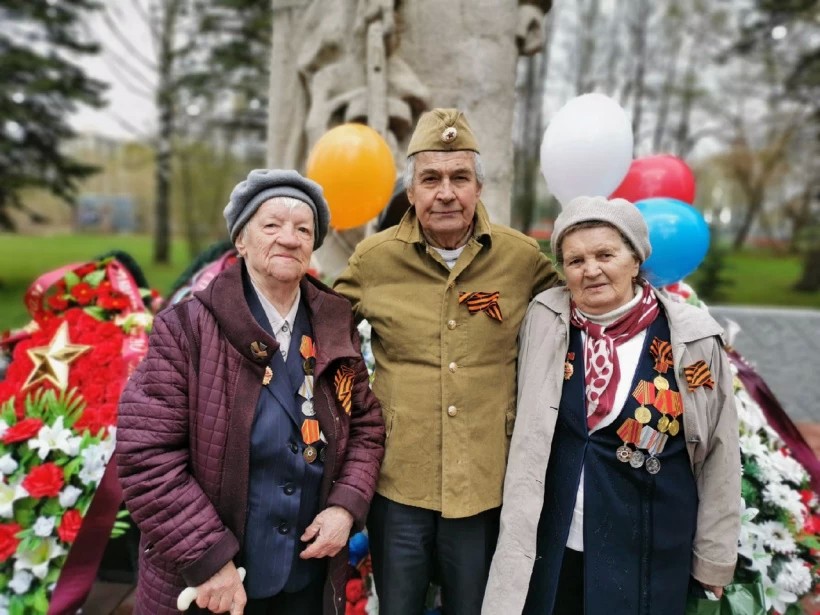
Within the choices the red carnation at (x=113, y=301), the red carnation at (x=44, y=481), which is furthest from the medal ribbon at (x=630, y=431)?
the red carnation at (x=113, y=301)

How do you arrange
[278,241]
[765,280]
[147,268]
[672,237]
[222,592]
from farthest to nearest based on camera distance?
[147,268], [765,280], [672,237], [278,241], [222,592]

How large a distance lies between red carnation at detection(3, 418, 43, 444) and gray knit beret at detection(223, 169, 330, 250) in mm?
1556

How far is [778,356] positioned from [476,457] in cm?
575

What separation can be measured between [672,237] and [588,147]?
24.1 inches

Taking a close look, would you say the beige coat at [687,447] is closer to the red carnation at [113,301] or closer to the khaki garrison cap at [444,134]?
the khaki garrison cap at [444,134]

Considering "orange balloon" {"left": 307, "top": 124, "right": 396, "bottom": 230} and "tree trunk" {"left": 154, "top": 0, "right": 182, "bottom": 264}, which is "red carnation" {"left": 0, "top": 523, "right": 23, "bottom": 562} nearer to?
"orange balloon" {"left": 307, "top": 124, "right": 396, "bottom": 230}

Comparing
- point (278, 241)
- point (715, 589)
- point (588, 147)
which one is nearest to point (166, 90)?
point (588, 147)

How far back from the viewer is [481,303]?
180 cm

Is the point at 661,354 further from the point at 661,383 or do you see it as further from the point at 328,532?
the point at 328,532

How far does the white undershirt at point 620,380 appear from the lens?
5.44 feet

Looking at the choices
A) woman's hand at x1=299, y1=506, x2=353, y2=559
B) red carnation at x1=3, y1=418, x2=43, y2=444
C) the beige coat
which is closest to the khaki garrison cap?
the beige coat

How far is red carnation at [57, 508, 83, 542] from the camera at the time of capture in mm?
2328

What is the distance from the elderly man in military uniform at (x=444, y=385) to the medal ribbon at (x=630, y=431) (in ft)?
1.16

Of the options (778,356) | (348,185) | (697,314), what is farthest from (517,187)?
(697,314)
